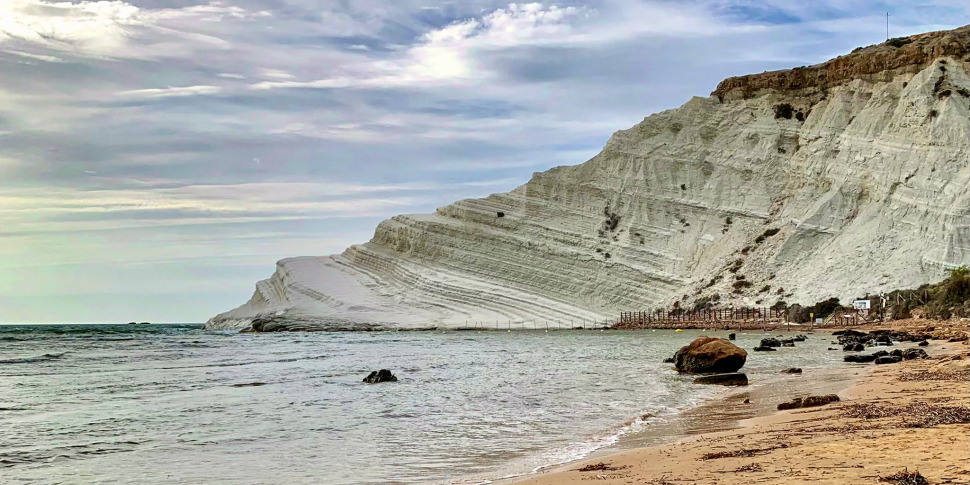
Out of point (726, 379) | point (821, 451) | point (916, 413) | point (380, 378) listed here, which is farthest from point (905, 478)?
point (380, 378)

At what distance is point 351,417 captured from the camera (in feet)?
49.9

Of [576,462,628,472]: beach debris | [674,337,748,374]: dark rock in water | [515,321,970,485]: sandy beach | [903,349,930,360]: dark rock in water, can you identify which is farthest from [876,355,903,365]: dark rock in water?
[576,462,628,472]: beach debris

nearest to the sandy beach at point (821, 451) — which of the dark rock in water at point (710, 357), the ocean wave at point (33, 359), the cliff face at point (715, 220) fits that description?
the dark rock in water at point (710, 357)

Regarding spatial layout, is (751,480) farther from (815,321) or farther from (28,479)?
(815,321)

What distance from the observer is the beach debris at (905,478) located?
20.9 ft

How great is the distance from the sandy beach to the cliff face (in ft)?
164

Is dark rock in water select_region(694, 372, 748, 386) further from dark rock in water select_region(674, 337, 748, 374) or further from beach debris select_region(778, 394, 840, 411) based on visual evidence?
beach debris select_region(778, 394, 840, 411)

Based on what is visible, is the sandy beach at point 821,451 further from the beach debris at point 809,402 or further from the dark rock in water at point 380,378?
the dark rock in water at point 380,378

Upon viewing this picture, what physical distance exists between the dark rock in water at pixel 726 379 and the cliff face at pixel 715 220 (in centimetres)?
4157

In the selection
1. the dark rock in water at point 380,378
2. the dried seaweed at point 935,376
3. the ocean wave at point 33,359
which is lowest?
the ocean wave at point 33,359

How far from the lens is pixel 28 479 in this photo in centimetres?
983

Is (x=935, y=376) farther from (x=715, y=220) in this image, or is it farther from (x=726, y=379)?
(x=715, y=220)

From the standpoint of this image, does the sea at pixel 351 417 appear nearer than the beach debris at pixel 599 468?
No

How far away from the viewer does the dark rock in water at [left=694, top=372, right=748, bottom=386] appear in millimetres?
19400
